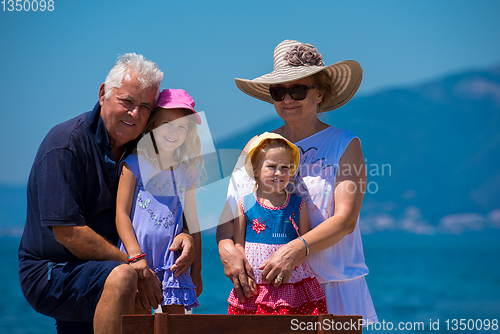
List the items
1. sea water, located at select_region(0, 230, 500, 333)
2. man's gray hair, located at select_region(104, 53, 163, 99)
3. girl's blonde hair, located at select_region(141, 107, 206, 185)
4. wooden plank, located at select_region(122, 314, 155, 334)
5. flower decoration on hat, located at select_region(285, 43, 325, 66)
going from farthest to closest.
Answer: sea water, located at select_region(0, 230, 500, 333)
flower decoration on hat, located at select_region(285, 43, 325, 66)
girl's blonde hair, located at select_region(141, 107, 206, 185)
man's gray hair, located at select_region(104, 53, 163, 99)
wooden plank, located at select_region(122, 314, 155, 334)

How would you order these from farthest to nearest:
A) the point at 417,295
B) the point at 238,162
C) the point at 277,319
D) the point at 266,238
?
1. the point at 417,295
2. the point at 238,162
3. the point at 266,238
4. the point at 277,319

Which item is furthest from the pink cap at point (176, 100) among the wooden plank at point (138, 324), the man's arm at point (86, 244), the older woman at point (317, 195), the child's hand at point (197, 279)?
the wooden plank at point (138, 324)

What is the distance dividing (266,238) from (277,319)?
2.46ft

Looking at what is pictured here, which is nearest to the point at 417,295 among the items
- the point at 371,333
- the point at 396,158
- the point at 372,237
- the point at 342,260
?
the point at 371,333

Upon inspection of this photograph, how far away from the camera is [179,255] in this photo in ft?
9.43

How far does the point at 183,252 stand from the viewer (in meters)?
2.82

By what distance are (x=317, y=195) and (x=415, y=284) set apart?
28.1 m

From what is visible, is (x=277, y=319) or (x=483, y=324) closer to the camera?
(x=277, y=319)

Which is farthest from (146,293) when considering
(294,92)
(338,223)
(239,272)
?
(294,92)

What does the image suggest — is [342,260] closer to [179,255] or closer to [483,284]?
[179,255]

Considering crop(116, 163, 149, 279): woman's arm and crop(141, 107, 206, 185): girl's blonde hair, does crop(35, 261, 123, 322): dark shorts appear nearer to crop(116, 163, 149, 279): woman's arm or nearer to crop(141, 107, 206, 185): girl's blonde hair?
crop(116, 163, 149, 279): woman's arm

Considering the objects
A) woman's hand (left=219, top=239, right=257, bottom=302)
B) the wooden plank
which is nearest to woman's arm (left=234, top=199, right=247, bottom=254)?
woman's hand (left=219, top=239, right=257, bottom=302)

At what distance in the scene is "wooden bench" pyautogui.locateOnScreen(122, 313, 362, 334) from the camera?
207 centimetres

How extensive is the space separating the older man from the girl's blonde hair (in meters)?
0.08
